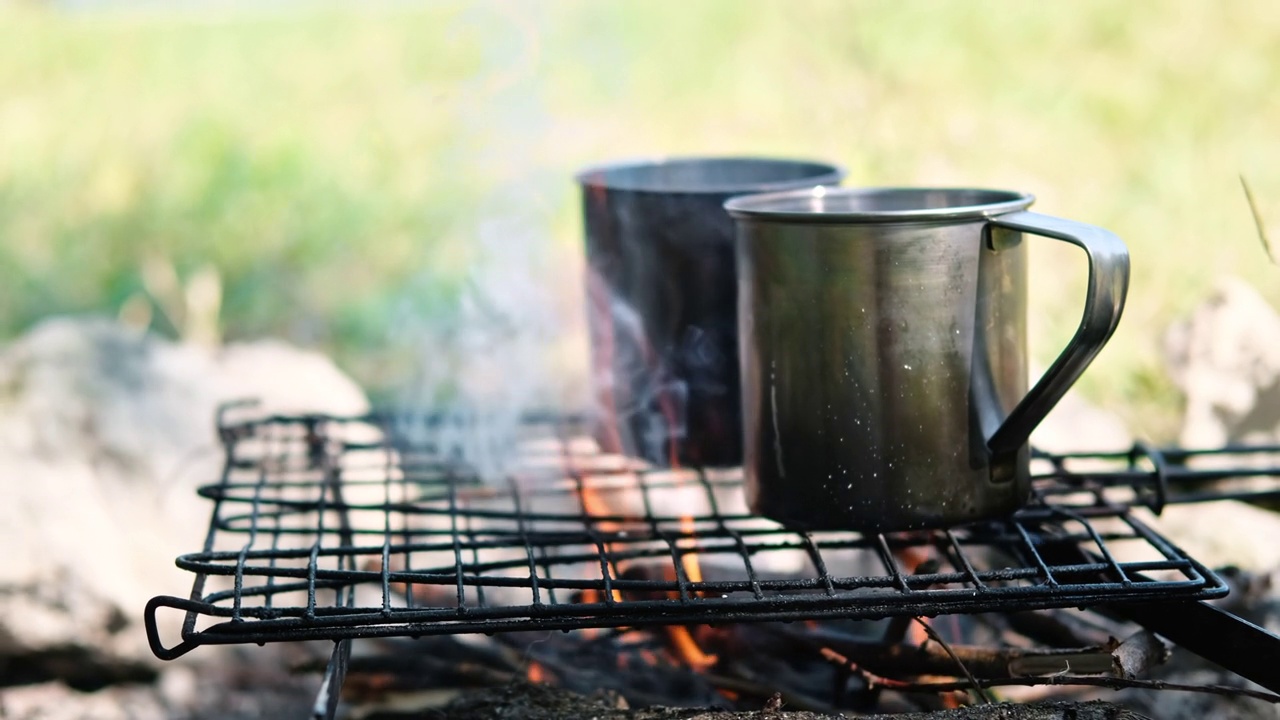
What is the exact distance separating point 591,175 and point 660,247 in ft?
0.80

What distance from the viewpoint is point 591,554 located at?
4.40 ft

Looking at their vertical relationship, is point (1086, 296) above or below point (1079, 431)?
above

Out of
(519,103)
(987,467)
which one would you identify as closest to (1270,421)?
(987,467)

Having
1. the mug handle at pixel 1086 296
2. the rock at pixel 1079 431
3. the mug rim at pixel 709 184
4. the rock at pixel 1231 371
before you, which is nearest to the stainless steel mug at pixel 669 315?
the mug rim at pixel 709 184

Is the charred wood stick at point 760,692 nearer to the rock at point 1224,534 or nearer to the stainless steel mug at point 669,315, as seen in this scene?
the stainless steel mug at point 669,315

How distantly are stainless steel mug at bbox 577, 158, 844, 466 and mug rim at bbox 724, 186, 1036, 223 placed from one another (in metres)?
0.08

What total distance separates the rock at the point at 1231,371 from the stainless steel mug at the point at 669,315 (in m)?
1.24

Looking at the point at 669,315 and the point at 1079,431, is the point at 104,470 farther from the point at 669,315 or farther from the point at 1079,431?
the point at 1079,431

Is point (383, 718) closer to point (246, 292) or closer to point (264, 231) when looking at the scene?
point (246, 292)

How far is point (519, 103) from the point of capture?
7.19 feet

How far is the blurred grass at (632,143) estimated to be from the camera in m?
3.44

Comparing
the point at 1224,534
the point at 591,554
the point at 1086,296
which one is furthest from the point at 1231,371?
the point at 591,554

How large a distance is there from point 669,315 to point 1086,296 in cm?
65

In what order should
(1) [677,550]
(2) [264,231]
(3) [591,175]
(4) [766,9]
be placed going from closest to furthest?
(1) [677,550] → (3) [591,175] → (2) [264,231] → (4) [766,9]
